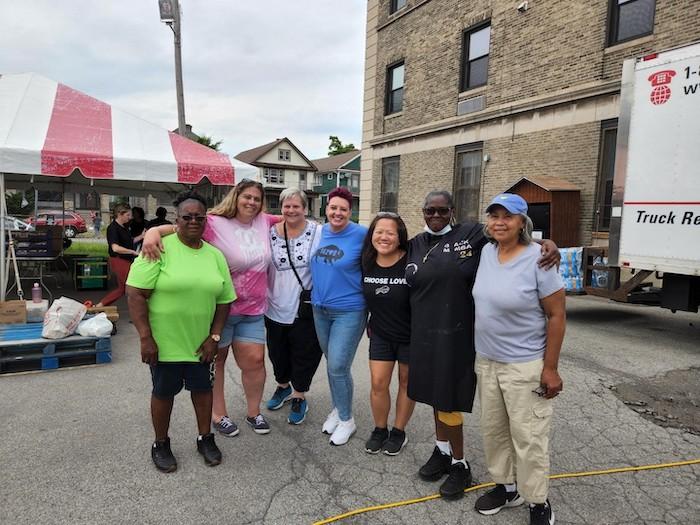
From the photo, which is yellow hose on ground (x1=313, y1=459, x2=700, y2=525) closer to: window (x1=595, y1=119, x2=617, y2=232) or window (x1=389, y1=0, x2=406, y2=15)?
window (x1=595, y1=119, x2=617, y2=232)

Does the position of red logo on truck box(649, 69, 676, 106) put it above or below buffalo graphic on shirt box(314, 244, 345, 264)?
above

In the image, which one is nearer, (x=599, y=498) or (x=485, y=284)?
(x=485, y=284)

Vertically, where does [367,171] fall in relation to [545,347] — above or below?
above

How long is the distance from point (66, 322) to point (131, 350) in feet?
2.80

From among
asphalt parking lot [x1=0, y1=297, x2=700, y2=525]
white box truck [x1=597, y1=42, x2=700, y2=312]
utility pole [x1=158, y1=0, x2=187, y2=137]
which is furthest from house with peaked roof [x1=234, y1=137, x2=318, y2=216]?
asphalt parking lot [x1=0, y1=297, x2=700, y2=525]

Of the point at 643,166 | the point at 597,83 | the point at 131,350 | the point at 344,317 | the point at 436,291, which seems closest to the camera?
the point at 436,291

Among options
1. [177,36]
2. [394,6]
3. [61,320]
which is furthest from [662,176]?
[177,36]

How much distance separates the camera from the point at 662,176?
6.05 meters

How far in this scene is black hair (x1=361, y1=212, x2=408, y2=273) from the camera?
123 inches

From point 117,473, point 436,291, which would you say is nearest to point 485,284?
point 436,291

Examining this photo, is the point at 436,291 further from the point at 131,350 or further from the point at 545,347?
the point at 131,350

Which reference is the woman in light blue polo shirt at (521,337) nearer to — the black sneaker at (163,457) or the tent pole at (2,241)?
the black sneaker at (163,457)

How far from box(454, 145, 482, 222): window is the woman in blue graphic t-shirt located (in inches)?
374

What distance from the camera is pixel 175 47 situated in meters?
13.2
